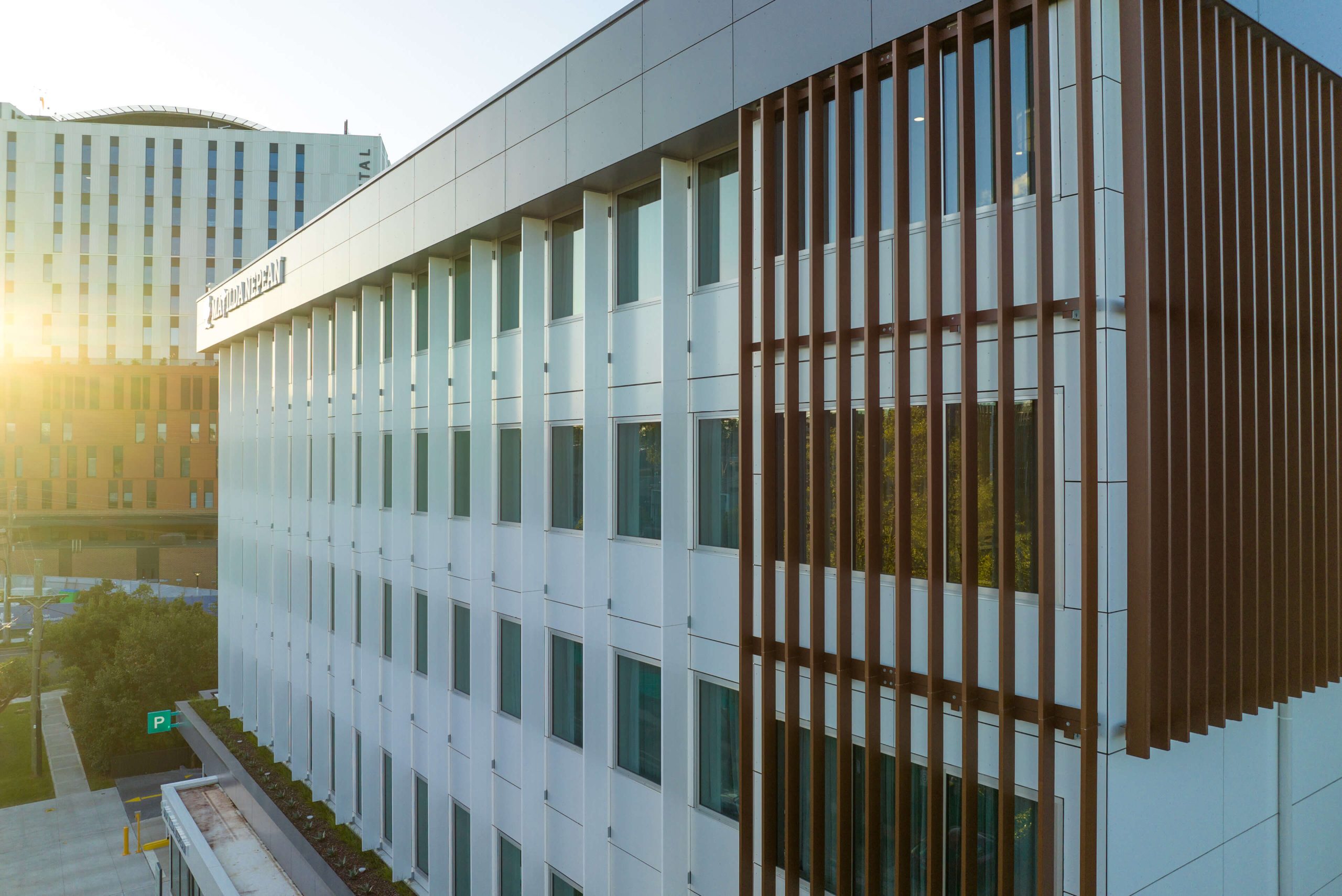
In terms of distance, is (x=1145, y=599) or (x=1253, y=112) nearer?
(x=1145, y=599)

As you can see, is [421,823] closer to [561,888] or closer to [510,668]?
[510,668]

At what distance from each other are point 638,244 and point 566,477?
372cm

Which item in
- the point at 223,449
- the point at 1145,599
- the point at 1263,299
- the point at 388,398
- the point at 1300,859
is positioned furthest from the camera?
the point at 223,449

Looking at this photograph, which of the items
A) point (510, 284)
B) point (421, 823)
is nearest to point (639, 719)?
point (510, 284)

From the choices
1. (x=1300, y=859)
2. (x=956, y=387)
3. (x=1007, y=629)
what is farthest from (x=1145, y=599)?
(x=1300, y=859)

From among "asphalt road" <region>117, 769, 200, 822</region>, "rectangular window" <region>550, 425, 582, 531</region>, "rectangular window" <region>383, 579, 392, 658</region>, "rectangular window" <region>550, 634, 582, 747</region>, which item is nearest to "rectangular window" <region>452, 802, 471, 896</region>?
"rectangular window" <region>550, 634, 582, 747</region>

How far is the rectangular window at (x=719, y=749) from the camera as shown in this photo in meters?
10.6

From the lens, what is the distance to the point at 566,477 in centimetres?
1359

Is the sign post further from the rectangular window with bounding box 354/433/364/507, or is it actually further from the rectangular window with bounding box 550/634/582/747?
the rectangular window with bounding box 550/634/582/747

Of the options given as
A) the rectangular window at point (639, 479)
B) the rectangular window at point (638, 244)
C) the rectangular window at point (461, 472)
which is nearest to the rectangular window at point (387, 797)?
the rectangular window at point (461, 472)

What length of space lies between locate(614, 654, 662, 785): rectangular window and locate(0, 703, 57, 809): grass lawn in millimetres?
34250

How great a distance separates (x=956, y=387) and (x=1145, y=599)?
2.29m

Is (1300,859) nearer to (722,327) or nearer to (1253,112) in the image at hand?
(1253,112)

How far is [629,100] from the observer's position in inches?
451
